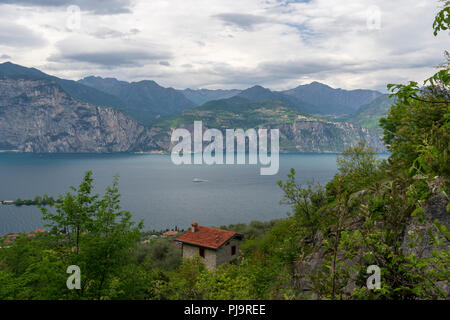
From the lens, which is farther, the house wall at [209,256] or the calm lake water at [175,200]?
the calm lake water at [175,200]

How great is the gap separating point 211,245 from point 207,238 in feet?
7.12

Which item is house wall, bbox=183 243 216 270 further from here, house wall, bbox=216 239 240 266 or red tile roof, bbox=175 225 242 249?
red tile roof, bbox=175 225 242 249

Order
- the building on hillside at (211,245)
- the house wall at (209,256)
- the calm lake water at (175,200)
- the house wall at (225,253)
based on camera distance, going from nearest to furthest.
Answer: the house wall at (209,256) < the building on hillside at (211,245) < the house wall at (225,253) < the calm lake water at (175,200)

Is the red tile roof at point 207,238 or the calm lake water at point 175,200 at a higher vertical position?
the red tile roof at point 207,238

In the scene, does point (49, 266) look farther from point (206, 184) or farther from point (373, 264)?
point (206, 184)

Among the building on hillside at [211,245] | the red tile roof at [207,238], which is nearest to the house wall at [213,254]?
the building on hillside at [211,245]

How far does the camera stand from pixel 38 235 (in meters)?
11.2

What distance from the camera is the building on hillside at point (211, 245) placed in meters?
43.1

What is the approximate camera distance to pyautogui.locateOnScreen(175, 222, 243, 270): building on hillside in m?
43.1

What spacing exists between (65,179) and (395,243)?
219 meters

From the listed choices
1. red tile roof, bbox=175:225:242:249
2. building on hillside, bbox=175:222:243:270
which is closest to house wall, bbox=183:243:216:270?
building on hillside, bbox=175:222:243:270

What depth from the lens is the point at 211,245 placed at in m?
43.0

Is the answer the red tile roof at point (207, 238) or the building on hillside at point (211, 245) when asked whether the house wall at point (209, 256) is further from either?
the red tile roof at point (207, 238)
